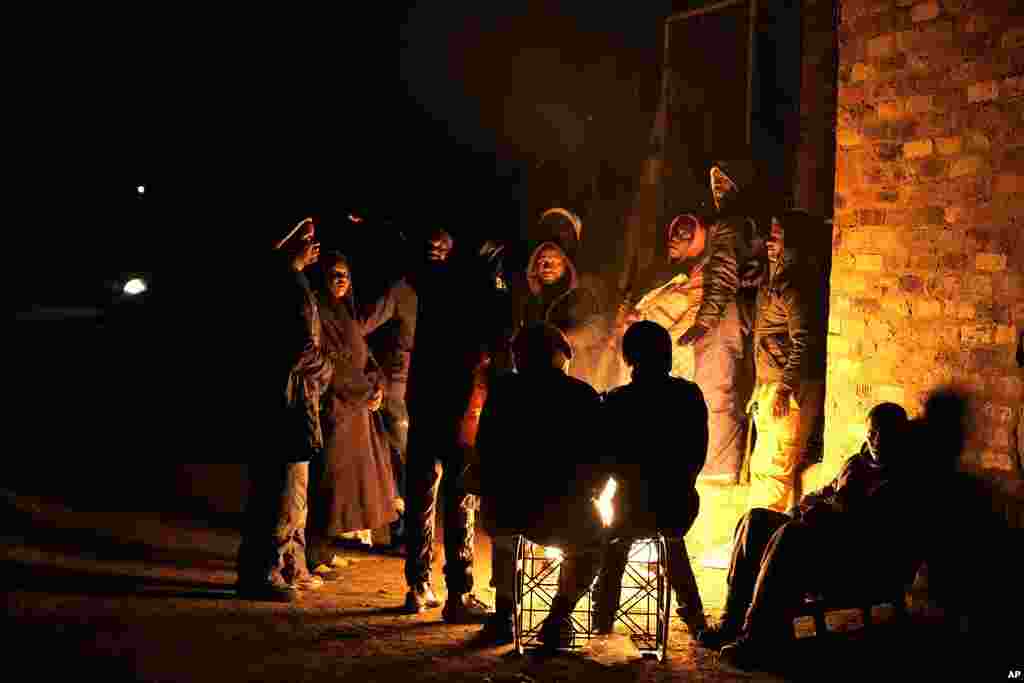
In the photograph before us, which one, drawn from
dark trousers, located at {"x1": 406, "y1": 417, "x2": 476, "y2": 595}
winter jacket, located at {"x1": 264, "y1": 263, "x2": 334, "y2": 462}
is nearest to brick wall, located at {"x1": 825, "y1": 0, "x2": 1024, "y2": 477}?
dark trousers, located at {"x1": 406, "y1": 417, "x2": 476, "y2": 595}

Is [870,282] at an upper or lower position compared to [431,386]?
upper

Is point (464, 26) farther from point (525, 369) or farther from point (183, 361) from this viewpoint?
point (525, 369)

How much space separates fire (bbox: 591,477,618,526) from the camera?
5467 millimetres

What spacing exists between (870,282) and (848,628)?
93.3 inches

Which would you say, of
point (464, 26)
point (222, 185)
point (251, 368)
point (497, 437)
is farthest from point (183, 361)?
point (497, 437)

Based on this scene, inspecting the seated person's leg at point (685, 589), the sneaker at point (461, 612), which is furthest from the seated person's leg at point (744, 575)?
the sneaker at point (461, 612)

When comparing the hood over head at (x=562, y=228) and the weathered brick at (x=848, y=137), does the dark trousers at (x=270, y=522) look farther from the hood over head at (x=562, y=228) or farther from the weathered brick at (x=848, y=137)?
the weathered brick at (x=848, y=137)

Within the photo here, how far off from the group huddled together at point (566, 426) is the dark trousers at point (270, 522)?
0.04ft

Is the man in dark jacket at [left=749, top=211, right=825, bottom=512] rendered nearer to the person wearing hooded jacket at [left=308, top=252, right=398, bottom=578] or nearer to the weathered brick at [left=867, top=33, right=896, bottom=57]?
the weathered brick at [left=867, top=33, right=896, bottom=57]

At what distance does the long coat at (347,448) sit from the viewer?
Result: 718 centimetres

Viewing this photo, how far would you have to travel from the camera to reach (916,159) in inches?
261

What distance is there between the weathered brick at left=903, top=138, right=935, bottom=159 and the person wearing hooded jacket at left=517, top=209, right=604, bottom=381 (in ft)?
9.08

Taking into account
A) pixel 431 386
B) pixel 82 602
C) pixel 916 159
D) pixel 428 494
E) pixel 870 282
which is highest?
pixel 916 159

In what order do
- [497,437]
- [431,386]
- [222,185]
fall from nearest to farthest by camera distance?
[497,437] → [431,386] → [222,185]
